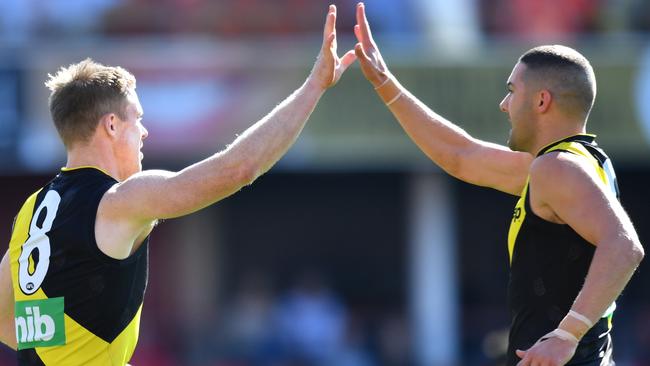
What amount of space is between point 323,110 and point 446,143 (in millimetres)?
8633

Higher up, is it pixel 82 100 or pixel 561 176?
pixel 82 100

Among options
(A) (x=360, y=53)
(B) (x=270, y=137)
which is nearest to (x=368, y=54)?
(A) (x=360, y=53)

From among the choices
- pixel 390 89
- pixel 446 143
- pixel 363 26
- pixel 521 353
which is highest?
pixel 363 26

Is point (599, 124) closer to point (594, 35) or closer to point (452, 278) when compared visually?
point (594, 35)

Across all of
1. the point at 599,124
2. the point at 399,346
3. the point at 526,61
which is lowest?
the point at 399,346

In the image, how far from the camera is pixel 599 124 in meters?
13.7

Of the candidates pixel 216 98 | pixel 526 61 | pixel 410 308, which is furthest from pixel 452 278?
pixel 526 61

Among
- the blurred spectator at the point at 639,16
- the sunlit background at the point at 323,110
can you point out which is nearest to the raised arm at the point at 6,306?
the sunlit background at the point at 323,110

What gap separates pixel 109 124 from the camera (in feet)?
14.4

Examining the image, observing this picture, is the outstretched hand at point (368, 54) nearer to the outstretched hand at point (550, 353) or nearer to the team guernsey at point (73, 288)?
the team guernsey at point (73, 288)

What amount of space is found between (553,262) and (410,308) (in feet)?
39.1

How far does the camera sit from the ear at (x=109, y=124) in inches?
173

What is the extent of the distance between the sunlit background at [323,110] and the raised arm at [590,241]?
918 centimetres

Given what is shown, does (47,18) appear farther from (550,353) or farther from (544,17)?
(550,353)
